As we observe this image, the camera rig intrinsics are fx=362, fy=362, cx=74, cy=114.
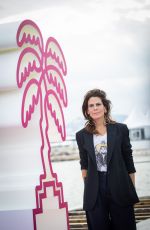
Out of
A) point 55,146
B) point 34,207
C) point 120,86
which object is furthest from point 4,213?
point 120,86

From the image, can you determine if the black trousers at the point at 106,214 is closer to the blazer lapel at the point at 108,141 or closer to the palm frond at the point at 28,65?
the blazer lapel at the point at 108,141

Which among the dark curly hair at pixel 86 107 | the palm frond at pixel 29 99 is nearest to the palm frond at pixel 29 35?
the palm frond at pixel 29 99

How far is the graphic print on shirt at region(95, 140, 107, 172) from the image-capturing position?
241cm

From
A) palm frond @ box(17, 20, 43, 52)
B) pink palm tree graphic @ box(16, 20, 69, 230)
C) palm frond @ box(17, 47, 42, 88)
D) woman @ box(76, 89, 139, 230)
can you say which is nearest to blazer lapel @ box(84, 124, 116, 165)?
woman @ box(76, 89, 139, 230)

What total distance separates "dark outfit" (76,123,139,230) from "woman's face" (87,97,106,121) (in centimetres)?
14

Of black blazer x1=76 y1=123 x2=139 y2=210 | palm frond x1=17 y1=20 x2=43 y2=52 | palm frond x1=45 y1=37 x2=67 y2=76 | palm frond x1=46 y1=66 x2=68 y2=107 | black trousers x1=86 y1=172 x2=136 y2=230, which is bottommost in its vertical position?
black trousers x1=86 y1=172 x2=136 y2=230

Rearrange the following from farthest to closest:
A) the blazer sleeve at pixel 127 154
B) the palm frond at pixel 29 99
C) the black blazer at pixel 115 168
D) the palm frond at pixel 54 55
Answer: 1. the palm frond at pixel 54 55
2. the palm frond at pixel 29 99
3. the blazer sleeve at pixel 127 154
4. the black blazer at pixel 115 168

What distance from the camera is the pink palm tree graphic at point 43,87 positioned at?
268 centimetres

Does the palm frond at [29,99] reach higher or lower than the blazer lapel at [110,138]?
higher

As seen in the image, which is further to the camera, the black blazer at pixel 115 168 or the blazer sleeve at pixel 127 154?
the blazer sleeve at pixel 127 154

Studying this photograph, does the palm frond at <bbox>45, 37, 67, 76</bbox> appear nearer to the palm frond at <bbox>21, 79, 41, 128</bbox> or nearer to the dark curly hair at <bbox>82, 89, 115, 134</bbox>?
the palm frond at <bbox>21, 79, 41, 128</bbox>

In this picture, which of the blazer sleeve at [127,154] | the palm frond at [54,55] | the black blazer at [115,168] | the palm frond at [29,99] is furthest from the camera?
the palm frond at [54,55]

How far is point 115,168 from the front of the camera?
237 centimetres

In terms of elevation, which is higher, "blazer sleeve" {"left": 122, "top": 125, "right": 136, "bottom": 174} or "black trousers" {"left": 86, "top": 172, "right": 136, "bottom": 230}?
"blazer sleeve" {"left": 122, "top": 125, "right": 136, "bottom": 174}
